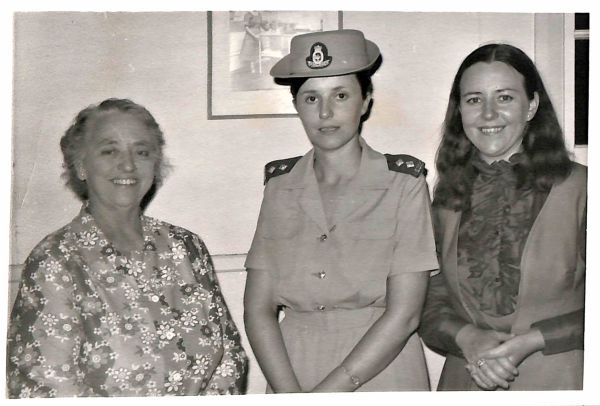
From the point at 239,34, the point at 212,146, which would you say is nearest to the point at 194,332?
the point at 212,146

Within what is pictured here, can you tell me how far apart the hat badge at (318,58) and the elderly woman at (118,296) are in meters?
0.40

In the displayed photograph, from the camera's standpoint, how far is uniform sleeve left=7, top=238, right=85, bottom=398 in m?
1.70

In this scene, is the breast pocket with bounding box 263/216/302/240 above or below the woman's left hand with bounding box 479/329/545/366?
above

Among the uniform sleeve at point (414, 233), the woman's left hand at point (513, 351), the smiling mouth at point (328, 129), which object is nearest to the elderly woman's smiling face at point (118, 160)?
the smiling mouth at point (328, 129)

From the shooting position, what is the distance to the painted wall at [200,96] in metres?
1.83

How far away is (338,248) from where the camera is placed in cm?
180

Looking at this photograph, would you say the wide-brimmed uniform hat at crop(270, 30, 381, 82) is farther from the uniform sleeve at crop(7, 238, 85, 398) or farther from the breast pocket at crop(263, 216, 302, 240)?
the uniform sleeve at crop(7, 238, 85, 398)

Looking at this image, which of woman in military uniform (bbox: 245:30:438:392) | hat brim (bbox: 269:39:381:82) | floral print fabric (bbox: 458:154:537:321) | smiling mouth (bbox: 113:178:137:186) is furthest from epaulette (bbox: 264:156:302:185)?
floral print fabric (bbox: 458:154:537:321)

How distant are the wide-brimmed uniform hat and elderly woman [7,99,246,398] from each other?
0.36m

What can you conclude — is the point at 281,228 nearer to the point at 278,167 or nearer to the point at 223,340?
the point at 278,167

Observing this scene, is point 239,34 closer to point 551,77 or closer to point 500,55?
point 500,55

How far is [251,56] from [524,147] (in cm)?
70

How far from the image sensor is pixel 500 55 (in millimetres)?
1829

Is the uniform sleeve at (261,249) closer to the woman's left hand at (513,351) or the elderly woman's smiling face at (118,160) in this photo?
the elderly woman's smiling face at (118,160)
